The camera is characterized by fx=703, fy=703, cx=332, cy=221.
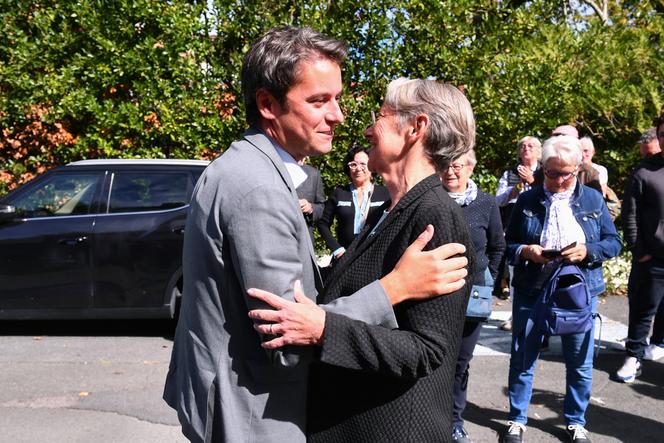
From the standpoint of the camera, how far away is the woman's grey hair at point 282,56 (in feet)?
6.43

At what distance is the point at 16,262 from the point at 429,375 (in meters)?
5.97

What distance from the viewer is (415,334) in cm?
188

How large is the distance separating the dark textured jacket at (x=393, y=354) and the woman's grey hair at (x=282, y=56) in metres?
0.48

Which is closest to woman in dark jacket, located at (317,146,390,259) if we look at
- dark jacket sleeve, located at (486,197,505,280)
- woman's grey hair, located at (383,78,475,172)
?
dark jacket sleeve, located at (486,197,505,280)

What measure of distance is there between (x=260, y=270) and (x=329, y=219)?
17.7 feet

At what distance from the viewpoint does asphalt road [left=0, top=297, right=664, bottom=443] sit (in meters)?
4.79

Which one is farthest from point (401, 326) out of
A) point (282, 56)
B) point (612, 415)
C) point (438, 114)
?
point (612, 415)

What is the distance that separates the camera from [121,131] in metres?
9.56

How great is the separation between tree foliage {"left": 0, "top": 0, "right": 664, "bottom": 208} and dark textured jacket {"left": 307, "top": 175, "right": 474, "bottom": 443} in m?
7.75

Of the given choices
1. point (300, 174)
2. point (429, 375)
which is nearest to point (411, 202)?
point (300, 174)

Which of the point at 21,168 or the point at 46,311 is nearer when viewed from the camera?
the point at 46,311

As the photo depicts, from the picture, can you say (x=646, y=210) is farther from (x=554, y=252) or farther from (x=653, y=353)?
(x=554, y=252)

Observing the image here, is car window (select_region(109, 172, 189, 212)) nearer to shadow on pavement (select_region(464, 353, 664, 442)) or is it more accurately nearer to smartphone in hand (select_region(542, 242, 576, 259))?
shadow on pavement (select_region(464, 353, 664, 442))

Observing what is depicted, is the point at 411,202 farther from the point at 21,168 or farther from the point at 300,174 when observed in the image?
the point at 21,168
